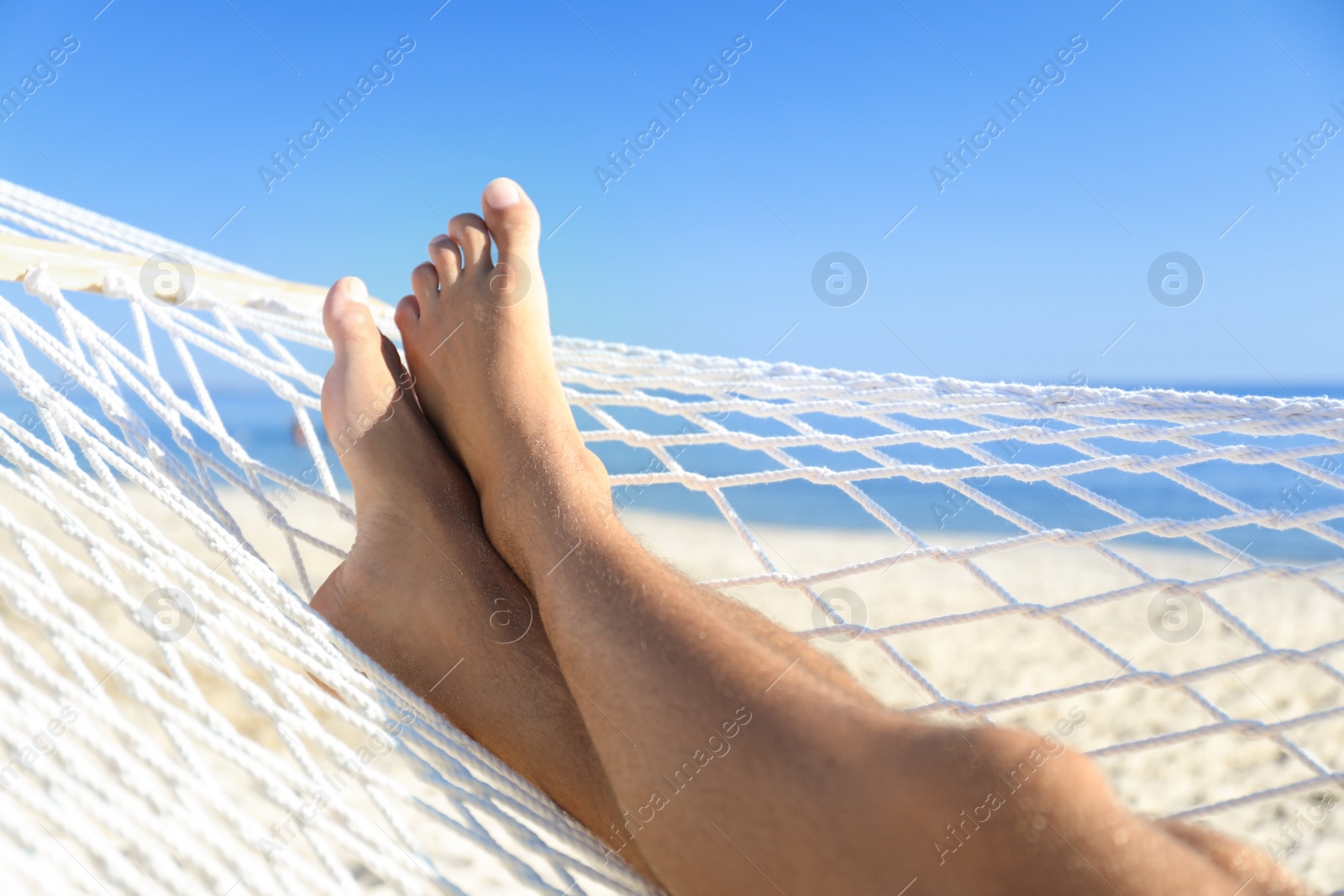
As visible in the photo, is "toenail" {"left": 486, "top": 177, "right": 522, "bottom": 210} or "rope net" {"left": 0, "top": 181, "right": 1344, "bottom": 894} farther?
"toenail" {"left": 486, "top": 177, "right": 522, "bottom": 210}

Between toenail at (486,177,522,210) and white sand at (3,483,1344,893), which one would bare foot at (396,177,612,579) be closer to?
toenail at (486,177,522,210)

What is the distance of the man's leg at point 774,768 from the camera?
0.41 m

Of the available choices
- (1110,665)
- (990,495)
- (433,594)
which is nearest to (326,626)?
(433,594)

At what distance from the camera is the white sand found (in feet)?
5.57

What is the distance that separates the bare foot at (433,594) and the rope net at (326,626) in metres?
0.05

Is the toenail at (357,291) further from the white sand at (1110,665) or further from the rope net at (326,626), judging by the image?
the white sand at (1110,665)

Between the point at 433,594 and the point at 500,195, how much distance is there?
0.56 m

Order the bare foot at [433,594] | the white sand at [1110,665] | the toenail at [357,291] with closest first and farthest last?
the bare foot at [433,594], the toenail at [357,291], the white sand at [1110,665]

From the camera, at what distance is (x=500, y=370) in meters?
0.94

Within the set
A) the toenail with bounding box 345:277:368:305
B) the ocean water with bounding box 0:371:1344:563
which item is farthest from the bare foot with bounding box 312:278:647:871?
the ocean water with bounding box 0:371:1344:563

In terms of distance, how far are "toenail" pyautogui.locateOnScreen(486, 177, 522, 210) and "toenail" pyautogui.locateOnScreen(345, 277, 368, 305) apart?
202 mm

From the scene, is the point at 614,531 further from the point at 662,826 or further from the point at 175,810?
the point at 175,810

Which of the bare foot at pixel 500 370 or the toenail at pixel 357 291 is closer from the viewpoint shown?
the bare foot at pixel 500 370

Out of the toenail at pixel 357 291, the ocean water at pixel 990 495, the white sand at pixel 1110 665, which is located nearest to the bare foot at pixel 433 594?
the toenail at pixel 357 291
